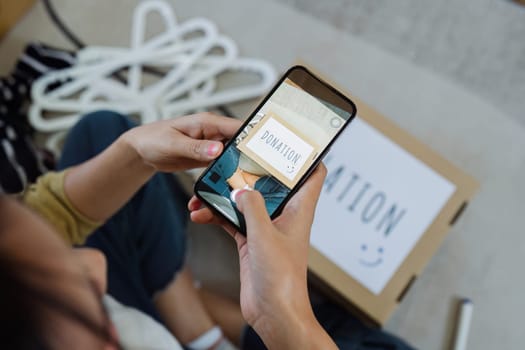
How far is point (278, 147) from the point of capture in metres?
0.46

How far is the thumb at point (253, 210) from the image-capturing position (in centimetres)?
40

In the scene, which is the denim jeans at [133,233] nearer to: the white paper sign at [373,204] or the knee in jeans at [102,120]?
the knee in jeans at [102,120]

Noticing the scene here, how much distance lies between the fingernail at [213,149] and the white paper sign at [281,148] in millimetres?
29

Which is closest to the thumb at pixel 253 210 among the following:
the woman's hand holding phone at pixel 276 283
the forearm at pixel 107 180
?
the woman's hand holding phone at pixel 276 283

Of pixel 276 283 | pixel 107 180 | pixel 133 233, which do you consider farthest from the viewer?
pixel 133 233

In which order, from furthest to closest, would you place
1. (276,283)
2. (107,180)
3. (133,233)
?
(133,233), (107,180), (276,283)

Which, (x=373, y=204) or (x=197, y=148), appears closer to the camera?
(x=197, y=148)

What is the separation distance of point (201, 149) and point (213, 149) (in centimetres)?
1

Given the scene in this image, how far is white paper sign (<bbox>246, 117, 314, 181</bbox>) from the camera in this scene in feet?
1.50

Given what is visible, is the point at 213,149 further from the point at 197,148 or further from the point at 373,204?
the point at 373,204

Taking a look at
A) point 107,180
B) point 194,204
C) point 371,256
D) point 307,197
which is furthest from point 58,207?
point 371,256

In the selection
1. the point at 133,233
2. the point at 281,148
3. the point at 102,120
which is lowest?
the point at 133,233

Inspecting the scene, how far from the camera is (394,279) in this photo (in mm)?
724

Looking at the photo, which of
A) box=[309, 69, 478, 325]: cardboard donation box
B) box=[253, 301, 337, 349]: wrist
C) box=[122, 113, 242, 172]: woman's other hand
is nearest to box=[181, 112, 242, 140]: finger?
box=[122, 113, 242, 172]: woman's other hand
